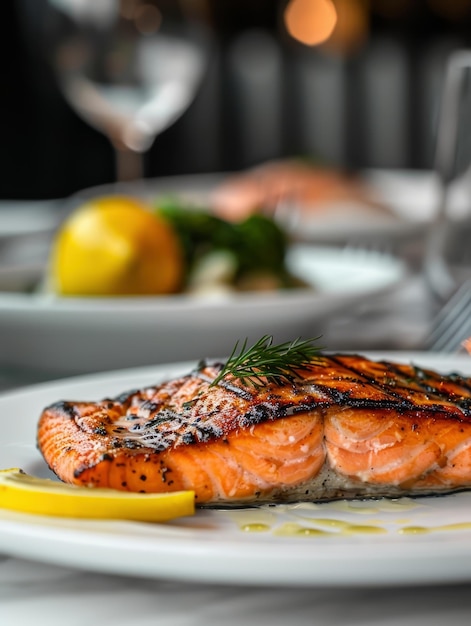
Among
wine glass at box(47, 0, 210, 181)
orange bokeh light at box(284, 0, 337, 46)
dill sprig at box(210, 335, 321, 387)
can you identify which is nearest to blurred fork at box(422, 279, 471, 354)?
dill sprig at box(210, 335, 321, 387)

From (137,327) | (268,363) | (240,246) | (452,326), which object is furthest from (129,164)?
(268,363)

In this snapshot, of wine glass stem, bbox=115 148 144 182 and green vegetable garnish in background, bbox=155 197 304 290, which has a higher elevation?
wine glass stem, bbox=115 148 144 182

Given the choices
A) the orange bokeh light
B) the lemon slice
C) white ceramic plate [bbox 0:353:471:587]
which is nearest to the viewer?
white ceramic plate [bbox 0:353:471:587]

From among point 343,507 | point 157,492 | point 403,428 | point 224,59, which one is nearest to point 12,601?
point 157,492

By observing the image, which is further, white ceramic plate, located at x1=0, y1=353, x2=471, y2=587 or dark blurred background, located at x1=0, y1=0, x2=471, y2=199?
dark blurred background, located at x1=0, y1=0, x2=471, y2=199

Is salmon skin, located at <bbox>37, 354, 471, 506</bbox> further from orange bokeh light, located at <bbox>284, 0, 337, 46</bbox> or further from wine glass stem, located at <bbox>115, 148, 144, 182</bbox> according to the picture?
orange bokeh light, located at <bbox>284, 0, 337, 46</bbox>

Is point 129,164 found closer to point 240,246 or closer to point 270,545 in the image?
point 240,246
